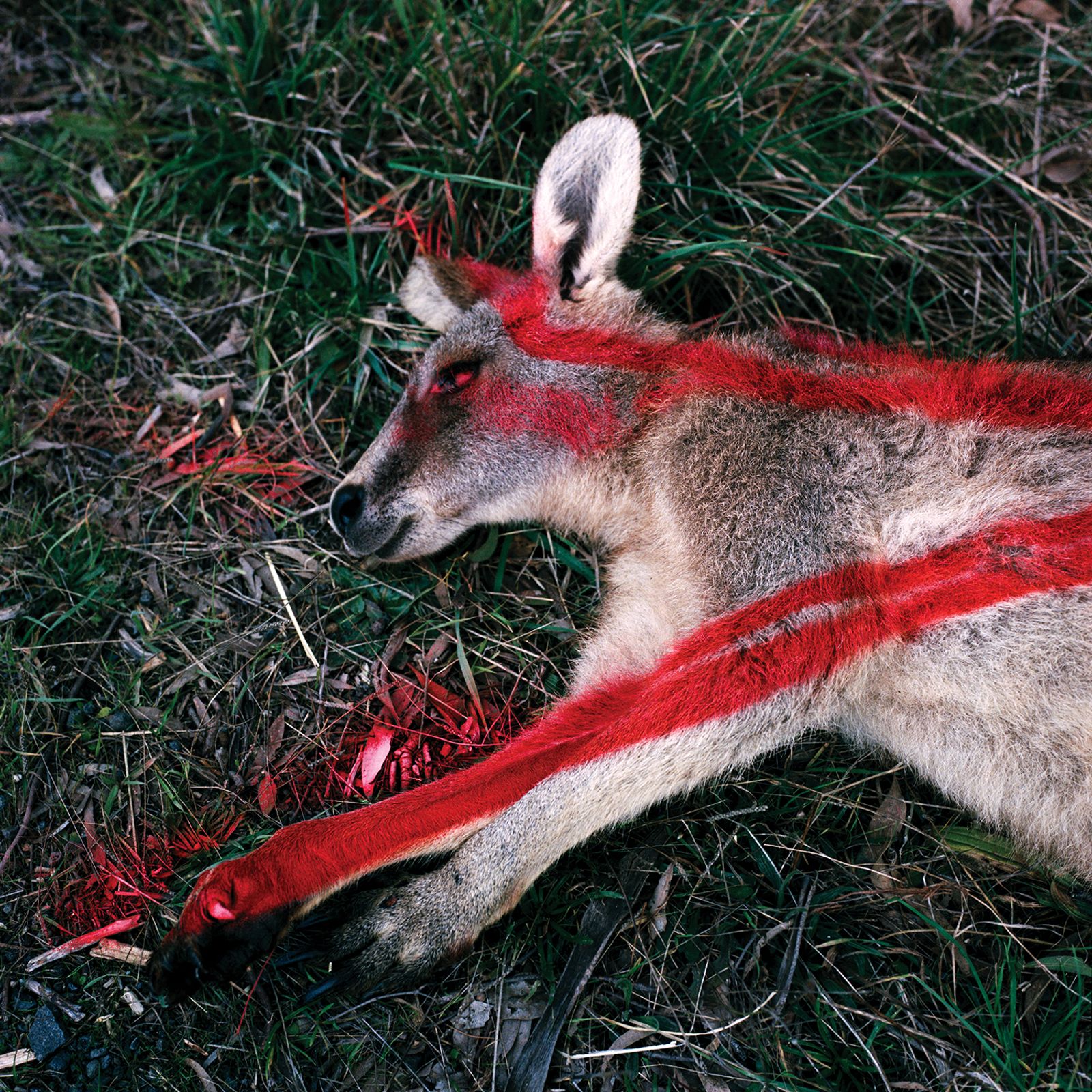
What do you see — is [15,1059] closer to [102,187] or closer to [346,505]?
[346,505]

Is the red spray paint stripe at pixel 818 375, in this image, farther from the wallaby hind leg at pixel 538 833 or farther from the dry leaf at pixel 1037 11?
the dry leaf at pixel 1037 11

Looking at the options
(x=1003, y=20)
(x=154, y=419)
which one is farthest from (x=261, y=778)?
(x=1003, y=20)

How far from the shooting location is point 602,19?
3842mm

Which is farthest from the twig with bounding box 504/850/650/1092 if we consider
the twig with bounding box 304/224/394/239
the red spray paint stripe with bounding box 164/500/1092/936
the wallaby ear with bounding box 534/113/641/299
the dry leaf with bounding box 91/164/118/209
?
the dry leaf with bounding box 91/164/118/209

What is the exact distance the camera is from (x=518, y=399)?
3248 mm

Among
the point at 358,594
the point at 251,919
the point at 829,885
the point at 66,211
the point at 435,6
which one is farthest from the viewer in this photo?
the point at 66,211

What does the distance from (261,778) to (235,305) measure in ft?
6.68

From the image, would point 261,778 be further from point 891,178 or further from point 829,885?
point 891,178

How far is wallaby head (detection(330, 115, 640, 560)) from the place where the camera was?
127 inches

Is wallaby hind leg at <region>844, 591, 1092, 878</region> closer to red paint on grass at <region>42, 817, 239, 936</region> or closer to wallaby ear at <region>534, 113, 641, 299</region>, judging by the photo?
wallaby ear at <region>534, 113, 641, 299</region>

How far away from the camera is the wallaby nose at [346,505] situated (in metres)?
3.26

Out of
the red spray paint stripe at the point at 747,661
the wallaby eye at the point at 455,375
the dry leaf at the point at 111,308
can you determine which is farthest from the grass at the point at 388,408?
the wallaby eye at the point at 455,375

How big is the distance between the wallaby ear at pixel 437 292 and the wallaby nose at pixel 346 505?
0.82 meters

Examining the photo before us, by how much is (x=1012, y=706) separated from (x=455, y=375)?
221 centimetres
